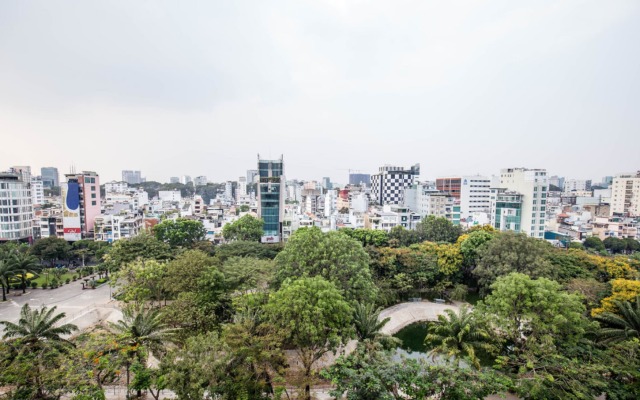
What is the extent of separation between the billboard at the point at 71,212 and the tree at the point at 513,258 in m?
43.0

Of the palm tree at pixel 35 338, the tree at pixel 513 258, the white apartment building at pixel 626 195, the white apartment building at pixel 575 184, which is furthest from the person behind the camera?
the white apartment building at pixel 575 184

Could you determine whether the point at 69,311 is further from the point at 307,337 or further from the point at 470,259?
the point at 470,259

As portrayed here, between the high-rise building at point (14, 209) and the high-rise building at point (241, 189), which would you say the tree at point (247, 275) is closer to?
the high-rise building at point (14, 209)

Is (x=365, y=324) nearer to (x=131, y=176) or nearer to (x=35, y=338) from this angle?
(x=35, y=338)

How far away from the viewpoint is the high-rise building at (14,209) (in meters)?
36.5

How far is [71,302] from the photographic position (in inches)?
843

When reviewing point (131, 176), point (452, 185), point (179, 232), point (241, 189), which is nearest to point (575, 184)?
point (452, 185)

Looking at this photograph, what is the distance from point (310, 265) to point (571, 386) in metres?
9.91

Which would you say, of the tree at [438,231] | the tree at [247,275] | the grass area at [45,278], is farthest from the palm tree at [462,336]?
the grass area at [45,278]

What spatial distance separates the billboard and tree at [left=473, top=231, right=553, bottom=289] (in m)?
43.0

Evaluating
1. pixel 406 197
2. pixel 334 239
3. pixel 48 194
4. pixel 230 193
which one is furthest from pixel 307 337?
pixel 48 194

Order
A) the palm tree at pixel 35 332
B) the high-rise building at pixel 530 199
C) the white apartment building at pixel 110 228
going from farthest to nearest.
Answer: the white apartment building at pixel 110 228 < the high-rise building at pixel 530 199 < the palm tree at pixel 35 332

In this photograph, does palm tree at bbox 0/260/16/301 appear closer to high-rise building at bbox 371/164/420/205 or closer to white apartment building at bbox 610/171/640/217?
high-rise building at bbox 371/164/420/205

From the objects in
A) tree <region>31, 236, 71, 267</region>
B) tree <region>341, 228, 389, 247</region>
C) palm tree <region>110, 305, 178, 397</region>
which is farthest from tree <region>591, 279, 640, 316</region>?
tree <region>31, 236, 71, 267</region>
